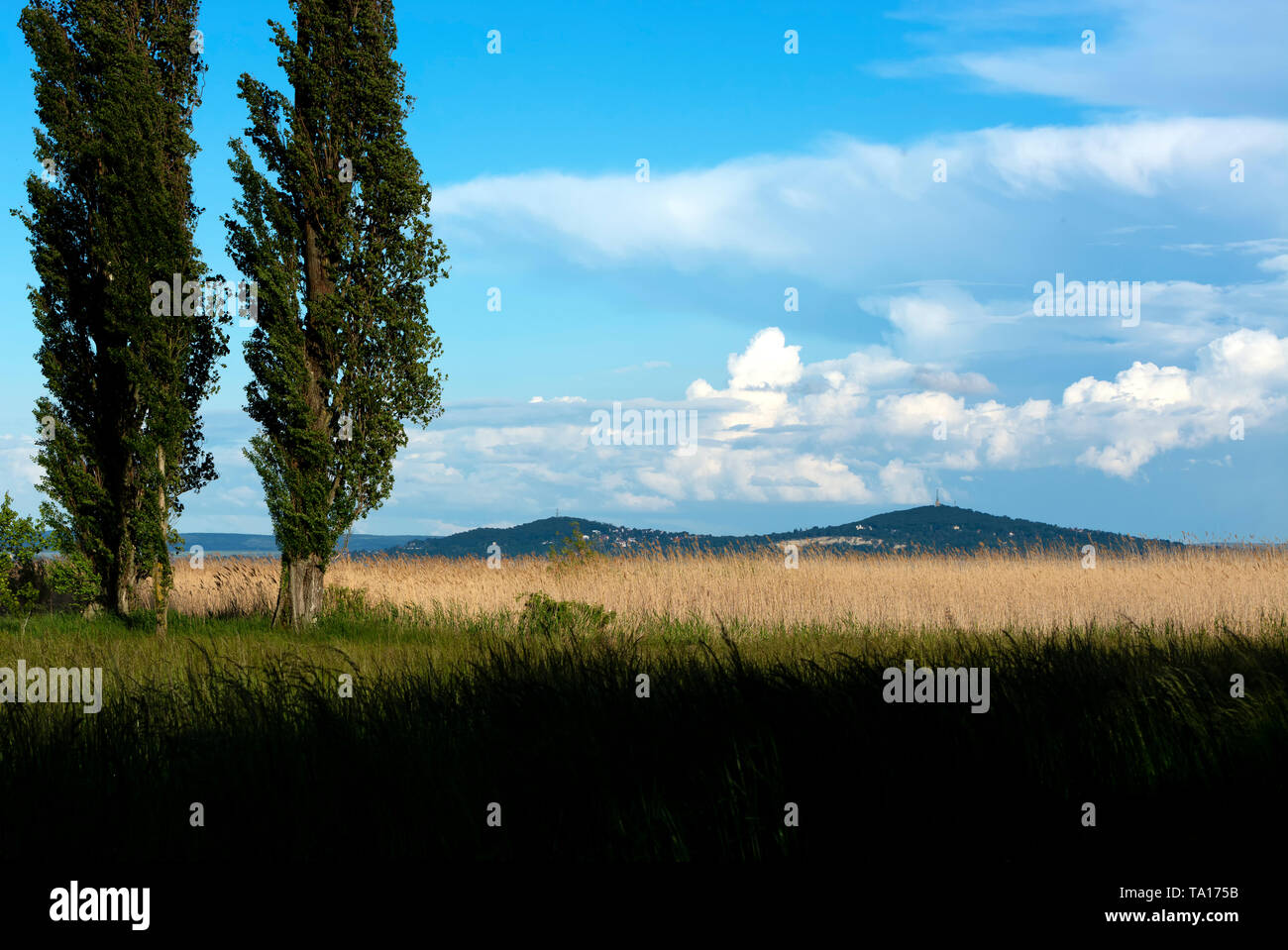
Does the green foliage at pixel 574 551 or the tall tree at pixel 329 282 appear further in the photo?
the green foliage at pixel 574 551

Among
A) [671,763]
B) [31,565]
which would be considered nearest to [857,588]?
[671,763]

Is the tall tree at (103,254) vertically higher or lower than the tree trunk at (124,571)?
higher

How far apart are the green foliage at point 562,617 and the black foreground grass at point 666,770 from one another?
7613 millimetres

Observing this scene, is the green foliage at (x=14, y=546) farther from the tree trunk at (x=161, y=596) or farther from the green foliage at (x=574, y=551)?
the green foliage at (x=574, y=551)

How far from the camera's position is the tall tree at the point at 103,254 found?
18156 millimetres

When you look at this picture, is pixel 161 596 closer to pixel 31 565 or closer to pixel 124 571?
pixel 124 571

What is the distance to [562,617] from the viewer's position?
1545cm

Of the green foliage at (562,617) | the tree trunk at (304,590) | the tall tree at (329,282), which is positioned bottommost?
the green foliage at (562,617)

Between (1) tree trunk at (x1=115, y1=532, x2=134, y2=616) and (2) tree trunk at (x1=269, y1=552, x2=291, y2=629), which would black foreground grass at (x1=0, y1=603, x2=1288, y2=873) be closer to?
(2) tree trunk at (x1=269, y1=552, x2=291, y2=629)

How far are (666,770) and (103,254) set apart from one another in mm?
18600

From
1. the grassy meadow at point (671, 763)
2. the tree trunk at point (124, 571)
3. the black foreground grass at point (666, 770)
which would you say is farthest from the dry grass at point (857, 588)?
the black foreground grass at point (666, 770)

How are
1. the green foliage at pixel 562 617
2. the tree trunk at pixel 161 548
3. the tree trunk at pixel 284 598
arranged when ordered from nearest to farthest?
the green foliage at pixel 562 617
the tree trunk at pixel 284 598
the tree trunk at pixel 161 548

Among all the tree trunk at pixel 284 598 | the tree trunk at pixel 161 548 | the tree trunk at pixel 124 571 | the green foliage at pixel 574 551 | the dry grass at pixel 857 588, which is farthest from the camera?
the green foliage at pixel 574 551

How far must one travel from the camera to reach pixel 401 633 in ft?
48.5
